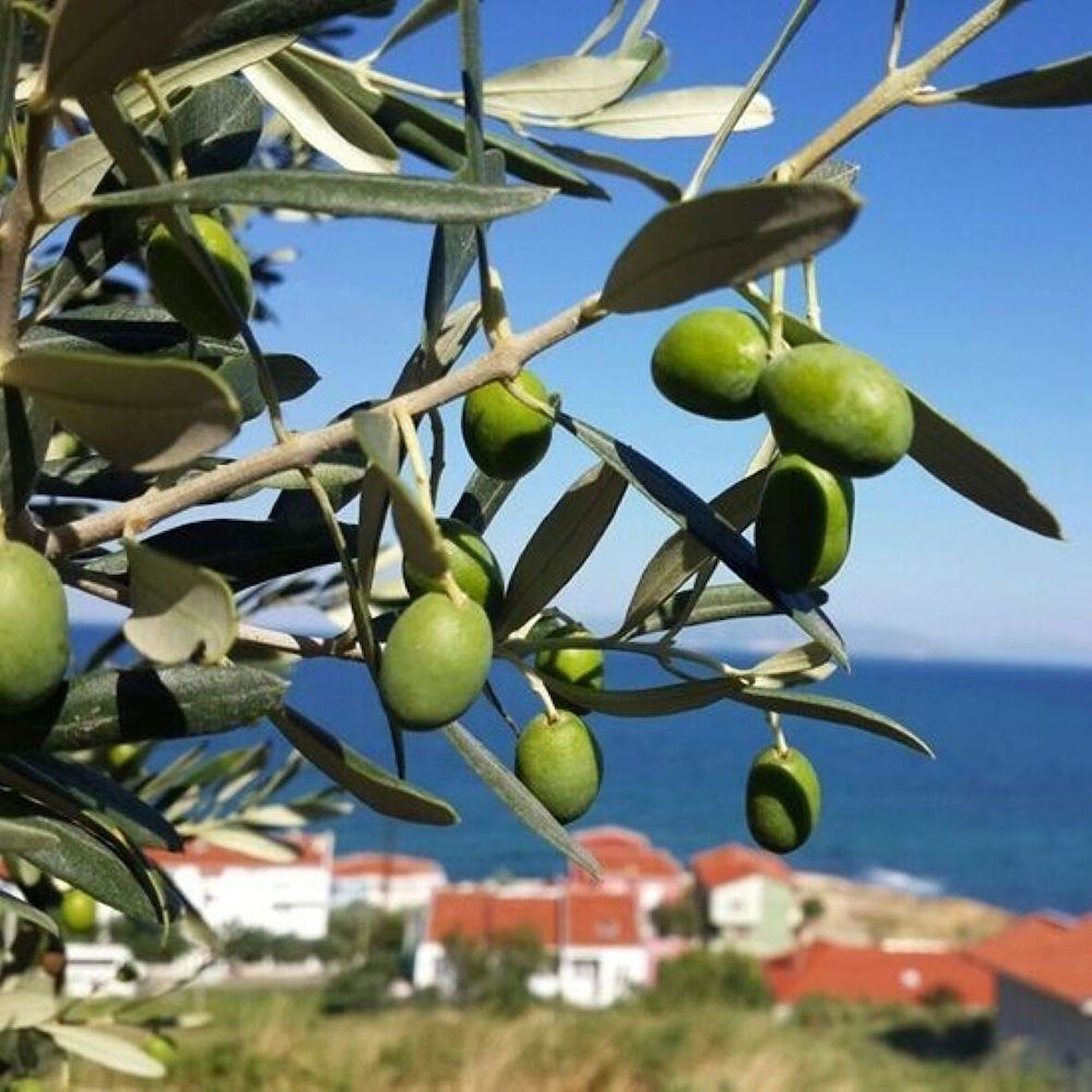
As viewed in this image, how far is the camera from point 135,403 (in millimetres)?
475

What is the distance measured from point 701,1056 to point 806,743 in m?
56.0

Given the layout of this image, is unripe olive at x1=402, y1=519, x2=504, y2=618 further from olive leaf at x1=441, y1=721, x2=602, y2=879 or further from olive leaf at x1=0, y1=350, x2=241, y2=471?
olive leaf at x1=0, y1=350, x2=241, y2=471

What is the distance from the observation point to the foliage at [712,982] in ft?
62.4

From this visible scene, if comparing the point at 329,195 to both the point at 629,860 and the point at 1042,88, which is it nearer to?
the point at 1042,88

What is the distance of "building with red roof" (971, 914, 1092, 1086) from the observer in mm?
17906

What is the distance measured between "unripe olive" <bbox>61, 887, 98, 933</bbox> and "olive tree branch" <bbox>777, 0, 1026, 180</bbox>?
1.78 m

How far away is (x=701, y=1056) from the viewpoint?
14539 mm

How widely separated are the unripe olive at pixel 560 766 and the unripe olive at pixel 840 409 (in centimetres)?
24

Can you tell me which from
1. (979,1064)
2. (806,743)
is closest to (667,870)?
(979,1064)

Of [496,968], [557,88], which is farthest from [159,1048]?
[496,968]

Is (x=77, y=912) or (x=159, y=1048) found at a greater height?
(x=77, y=912)

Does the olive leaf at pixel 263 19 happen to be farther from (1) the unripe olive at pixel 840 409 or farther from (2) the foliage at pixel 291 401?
(1) the unripe olive at pixel 840 409

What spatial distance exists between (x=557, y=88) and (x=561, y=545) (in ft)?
1.70

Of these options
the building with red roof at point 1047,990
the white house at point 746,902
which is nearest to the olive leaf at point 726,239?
the building with red roof at point 1047,990
